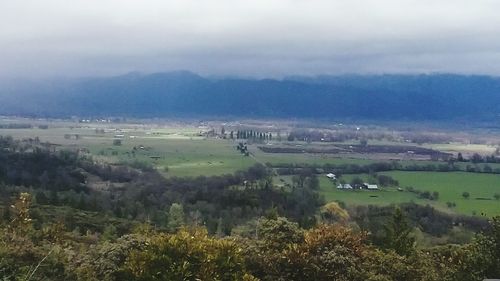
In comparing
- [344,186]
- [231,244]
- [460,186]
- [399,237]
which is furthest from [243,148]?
[231,244]

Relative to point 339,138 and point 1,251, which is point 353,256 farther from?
point 339,138

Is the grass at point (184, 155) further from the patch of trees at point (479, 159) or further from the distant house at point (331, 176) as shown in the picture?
the patch of trees at point (479, 159)

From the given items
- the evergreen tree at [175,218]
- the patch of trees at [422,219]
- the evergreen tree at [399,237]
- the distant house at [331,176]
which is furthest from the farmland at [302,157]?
the evergreen tree at [399,237]

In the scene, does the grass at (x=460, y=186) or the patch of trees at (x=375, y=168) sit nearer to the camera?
the grass at (x=460, y=186)

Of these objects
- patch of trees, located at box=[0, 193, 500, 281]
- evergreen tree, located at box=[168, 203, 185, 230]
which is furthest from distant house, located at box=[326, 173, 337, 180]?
patch of trees, located at box=[0, 193, 500, 281]

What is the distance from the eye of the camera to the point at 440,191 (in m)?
84.5

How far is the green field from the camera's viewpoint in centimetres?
7606

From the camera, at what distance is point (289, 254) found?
2478 cm

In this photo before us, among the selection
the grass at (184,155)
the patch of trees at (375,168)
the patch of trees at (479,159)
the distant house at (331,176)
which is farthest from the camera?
the patch of trees at (479,159)

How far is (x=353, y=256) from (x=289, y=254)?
254cm

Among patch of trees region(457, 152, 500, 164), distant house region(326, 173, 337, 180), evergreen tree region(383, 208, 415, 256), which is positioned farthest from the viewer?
patch of trees region(457, 152, 500, 164)

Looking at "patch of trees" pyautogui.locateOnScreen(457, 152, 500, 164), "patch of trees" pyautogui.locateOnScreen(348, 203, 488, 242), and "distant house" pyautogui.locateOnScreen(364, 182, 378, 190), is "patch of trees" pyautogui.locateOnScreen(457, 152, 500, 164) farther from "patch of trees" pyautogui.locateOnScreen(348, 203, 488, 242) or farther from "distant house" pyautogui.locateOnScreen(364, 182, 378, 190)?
"patch of trees" pyautogui.locateOnScreen(348, 203, 488, 242)

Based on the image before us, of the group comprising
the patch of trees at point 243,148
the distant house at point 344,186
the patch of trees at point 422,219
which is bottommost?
the patch of trees at point 422,219

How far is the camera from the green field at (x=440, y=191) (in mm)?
76062
